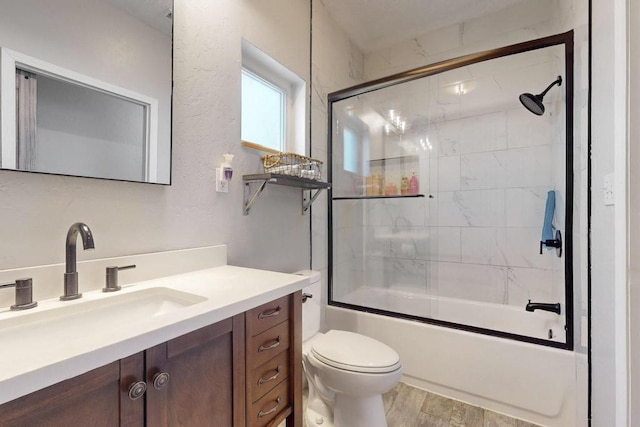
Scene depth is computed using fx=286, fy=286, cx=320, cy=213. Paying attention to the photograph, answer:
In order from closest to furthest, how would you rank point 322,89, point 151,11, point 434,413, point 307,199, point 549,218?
point 151,11, point 434,413, point 549,218, point 307,199, point 322,89

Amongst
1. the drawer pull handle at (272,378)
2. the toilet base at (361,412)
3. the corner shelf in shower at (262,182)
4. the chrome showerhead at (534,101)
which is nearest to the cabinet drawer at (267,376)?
the drawer pull handle at (272,378)

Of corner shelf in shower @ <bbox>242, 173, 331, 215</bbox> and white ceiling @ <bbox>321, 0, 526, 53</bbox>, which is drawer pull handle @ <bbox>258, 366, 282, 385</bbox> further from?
white ceiling @ <bbox>321, 0, 526, 53</bbox>

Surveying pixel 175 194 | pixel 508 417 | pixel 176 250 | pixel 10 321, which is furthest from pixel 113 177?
pixel 508 417

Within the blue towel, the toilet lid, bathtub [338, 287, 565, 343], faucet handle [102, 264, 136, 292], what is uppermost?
the blue towel

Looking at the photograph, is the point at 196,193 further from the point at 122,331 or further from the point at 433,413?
the point at 433,413

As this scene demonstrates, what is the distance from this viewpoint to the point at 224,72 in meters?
1.43

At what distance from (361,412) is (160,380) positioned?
3.43 feet

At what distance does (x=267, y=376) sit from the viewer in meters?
0.94

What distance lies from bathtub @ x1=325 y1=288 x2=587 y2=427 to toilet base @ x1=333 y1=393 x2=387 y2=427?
23.6 inches

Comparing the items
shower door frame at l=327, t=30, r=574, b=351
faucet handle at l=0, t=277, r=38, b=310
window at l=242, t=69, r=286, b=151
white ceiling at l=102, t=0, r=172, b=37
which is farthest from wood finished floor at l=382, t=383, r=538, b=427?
white ceiling at l=102, t=0, r=172, b=37

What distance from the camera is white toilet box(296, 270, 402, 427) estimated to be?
1260mm

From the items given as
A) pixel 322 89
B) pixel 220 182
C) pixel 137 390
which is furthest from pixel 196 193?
pixel 322 89

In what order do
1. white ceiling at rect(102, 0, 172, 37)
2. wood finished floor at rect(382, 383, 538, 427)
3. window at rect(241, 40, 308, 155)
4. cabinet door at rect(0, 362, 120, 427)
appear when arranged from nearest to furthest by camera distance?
cabinet door at rect(0, 362, 120, 427) → white ceiling at rect(102, 0, 172, 37) → wood finished floor at rect(382, 383, 538, 427) → window at rect(241, 40, 308, 155)

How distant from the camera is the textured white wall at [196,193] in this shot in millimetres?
862
